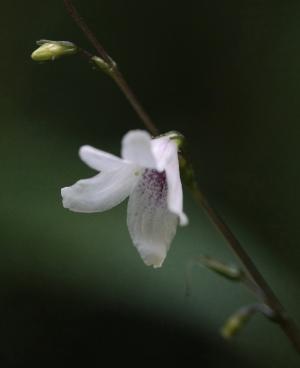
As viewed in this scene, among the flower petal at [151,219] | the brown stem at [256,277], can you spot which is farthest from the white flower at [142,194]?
the brown stem at [256,277]

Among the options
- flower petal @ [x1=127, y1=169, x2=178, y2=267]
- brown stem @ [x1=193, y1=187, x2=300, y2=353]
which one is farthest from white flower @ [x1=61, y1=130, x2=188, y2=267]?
brown stem @ [x1=193, y1=187, x2=300, y2=353]

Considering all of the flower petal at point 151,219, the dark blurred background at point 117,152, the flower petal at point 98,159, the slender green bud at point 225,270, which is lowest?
the dark blurred background at point 117,152

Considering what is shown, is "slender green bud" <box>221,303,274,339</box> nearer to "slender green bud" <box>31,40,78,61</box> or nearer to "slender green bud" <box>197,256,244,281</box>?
"slender green bud" <box>197,256,244,281</box>

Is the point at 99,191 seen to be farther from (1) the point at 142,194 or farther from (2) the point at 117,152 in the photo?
(2) the point at 117,152

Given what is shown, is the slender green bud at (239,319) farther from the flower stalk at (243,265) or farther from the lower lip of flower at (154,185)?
the lower lip of flower at (154,185)

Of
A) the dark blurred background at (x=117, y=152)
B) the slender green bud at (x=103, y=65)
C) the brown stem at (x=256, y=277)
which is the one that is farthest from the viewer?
the dark blurred background at (x=117, y=152)

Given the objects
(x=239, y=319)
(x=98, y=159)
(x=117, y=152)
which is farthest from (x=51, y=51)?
(x=117, y=152)
